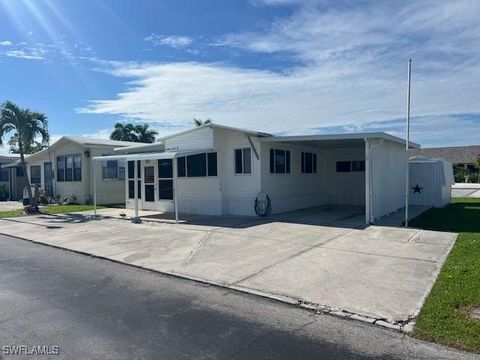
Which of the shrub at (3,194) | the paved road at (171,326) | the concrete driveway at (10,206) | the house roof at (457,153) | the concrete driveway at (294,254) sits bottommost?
the paved road at (171,326)

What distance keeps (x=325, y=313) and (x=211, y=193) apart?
35.7 feet

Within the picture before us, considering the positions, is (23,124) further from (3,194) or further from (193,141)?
(3,194)

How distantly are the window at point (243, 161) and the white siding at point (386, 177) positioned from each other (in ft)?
13.9

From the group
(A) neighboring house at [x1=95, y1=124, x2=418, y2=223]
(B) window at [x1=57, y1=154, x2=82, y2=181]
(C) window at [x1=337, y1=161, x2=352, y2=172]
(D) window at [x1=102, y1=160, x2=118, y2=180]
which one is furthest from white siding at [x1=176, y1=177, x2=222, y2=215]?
(B) window at [x1=57, y1=154, x2=82, y2=181]

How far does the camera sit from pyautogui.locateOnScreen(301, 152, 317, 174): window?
17.9 metres

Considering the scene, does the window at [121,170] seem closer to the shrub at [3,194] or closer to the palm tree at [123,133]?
the shrub at [3,194]

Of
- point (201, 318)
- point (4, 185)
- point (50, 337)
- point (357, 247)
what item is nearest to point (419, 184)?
point (357, 247)

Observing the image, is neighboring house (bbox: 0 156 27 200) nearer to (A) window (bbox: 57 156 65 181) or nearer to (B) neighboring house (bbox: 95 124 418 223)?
(A) window (bbox: 57 156 65 181)

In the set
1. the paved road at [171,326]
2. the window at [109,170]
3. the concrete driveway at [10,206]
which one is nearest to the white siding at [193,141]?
the window at [109,170]

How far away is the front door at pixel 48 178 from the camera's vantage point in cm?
2584

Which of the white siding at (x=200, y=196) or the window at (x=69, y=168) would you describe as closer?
the white siding at (x=200, y=196)

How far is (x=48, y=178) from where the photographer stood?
26.3m

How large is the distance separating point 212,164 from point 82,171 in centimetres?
1069

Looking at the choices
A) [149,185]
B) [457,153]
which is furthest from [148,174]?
[457,153]
